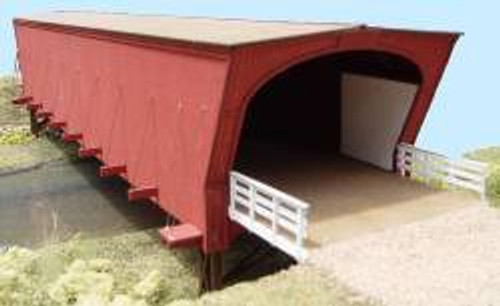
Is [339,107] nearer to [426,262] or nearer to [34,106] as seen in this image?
[426,262]

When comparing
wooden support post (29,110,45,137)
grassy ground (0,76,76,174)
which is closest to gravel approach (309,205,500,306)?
grassy ground (0,76,76,174)

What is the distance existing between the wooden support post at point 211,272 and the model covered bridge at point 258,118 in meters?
0.43

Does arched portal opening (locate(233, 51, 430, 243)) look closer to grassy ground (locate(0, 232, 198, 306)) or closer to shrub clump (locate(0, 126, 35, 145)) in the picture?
grassy ground (locate(0, 232, 198, 306))

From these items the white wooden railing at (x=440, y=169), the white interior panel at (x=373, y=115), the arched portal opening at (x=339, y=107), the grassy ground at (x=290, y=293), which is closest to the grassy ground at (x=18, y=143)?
the arched portal opening at (x=339, y=107)

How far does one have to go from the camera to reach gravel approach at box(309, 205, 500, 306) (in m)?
10.7

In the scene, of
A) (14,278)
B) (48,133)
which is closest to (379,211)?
(14,278)

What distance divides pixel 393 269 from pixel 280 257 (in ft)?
20.5

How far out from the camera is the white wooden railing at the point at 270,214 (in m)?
12.3

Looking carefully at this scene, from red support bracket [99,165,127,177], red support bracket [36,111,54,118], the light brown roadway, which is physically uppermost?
the light brown roadway

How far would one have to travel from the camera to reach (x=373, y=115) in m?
18.0

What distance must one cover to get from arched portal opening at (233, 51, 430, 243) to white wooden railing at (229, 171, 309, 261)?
844mm

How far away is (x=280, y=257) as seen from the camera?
1755 cm

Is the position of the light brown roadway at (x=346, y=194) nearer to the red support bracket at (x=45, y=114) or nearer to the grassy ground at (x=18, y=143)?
the red support bracket at (x=45, y=114)

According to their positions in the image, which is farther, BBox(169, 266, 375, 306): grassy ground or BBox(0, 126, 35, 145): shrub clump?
BBox(0, 126, 35, 145): shrub clump
